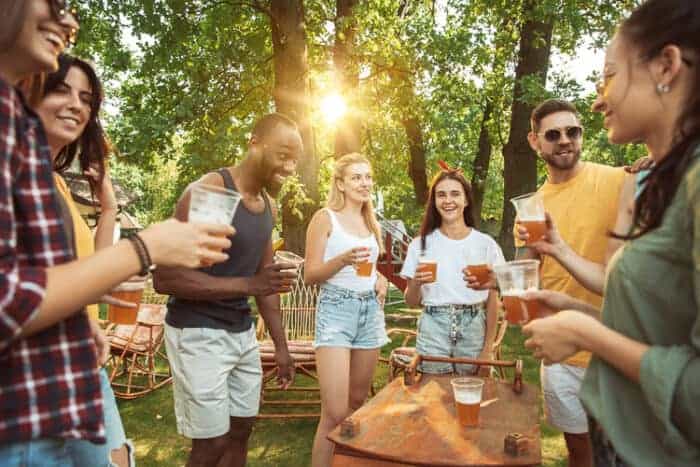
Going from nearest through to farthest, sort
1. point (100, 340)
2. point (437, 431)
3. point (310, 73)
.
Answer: point (100, 340), point (437, 431), point (310, 73)

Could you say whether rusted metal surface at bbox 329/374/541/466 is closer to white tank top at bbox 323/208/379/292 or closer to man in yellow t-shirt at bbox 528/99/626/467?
man in yellow t-shirt at bbox 528/99/626/467

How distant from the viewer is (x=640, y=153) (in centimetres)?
1895

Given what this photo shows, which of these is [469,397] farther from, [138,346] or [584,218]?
[138,346]

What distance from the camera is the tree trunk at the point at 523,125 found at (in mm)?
10961

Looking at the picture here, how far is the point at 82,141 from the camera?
281 centimetres

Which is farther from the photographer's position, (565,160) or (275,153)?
(565,160)

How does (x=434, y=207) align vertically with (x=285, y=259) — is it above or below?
above

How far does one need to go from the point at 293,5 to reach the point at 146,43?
2840 mm

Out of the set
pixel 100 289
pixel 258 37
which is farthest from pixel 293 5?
pixel 100 289

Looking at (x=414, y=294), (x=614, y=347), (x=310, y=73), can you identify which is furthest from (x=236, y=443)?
(x=310, y=73)

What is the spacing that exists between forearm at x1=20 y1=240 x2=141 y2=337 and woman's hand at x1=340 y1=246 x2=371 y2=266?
100 inches

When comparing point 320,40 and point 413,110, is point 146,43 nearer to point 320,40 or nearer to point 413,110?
point 320,40

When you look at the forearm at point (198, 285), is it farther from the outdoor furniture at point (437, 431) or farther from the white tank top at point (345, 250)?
the white tank top at point (345, 250)

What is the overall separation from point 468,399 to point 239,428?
4.42ft
